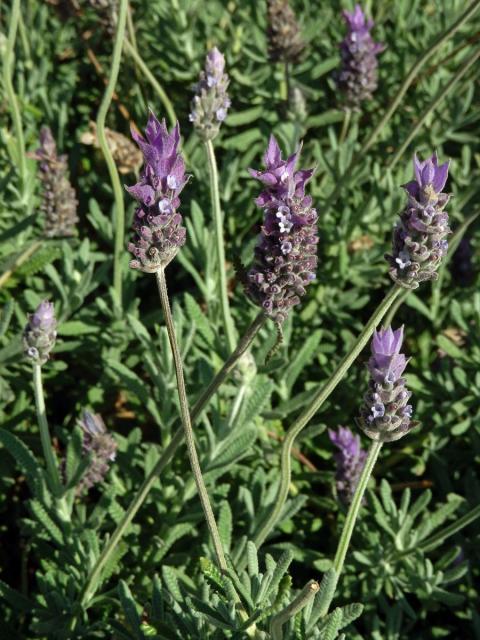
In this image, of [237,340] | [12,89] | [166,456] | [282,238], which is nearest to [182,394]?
[166,456]

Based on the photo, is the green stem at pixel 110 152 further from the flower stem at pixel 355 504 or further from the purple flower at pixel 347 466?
the flower stem at pixel 355 504

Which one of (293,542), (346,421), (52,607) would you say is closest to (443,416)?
(346,421)

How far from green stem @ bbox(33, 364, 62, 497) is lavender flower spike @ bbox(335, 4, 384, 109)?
5.72 ft

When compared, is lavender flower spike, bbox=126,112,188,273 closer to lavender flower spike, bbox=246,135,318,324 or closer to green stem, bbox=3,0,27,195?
lavender flower spike, bbox=246,135,318,324

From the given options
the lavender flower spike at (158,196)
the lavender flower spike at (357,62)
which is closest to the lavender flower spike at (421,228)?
the lavender flower spike at (158,196)

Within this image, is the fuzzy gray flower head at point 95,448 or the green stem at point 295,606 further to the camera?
the fuzzy gray flower head at point 95,448

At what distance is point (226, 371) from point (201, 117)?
886 mm

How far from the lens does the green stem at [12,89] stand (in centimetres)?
246

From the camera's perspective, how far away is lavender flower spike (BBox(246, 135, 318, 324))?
1.55m

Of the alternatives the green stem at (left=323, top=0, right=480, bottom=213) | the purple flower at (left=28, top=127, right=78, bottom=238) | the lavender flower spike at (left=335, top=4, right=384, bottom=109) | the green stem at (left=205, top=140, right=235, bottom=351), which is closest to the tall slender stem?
the green stem at (left=205, top=140, right=235, bottom=351)

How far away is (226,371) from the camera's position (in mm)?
1677

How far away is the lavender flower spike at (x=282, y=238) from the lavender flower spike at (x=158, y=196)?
0.16 metres

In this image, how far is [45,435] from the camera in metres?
2.04

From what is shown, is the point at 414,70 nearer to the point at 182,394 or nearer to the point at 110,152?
the point at 110,152
